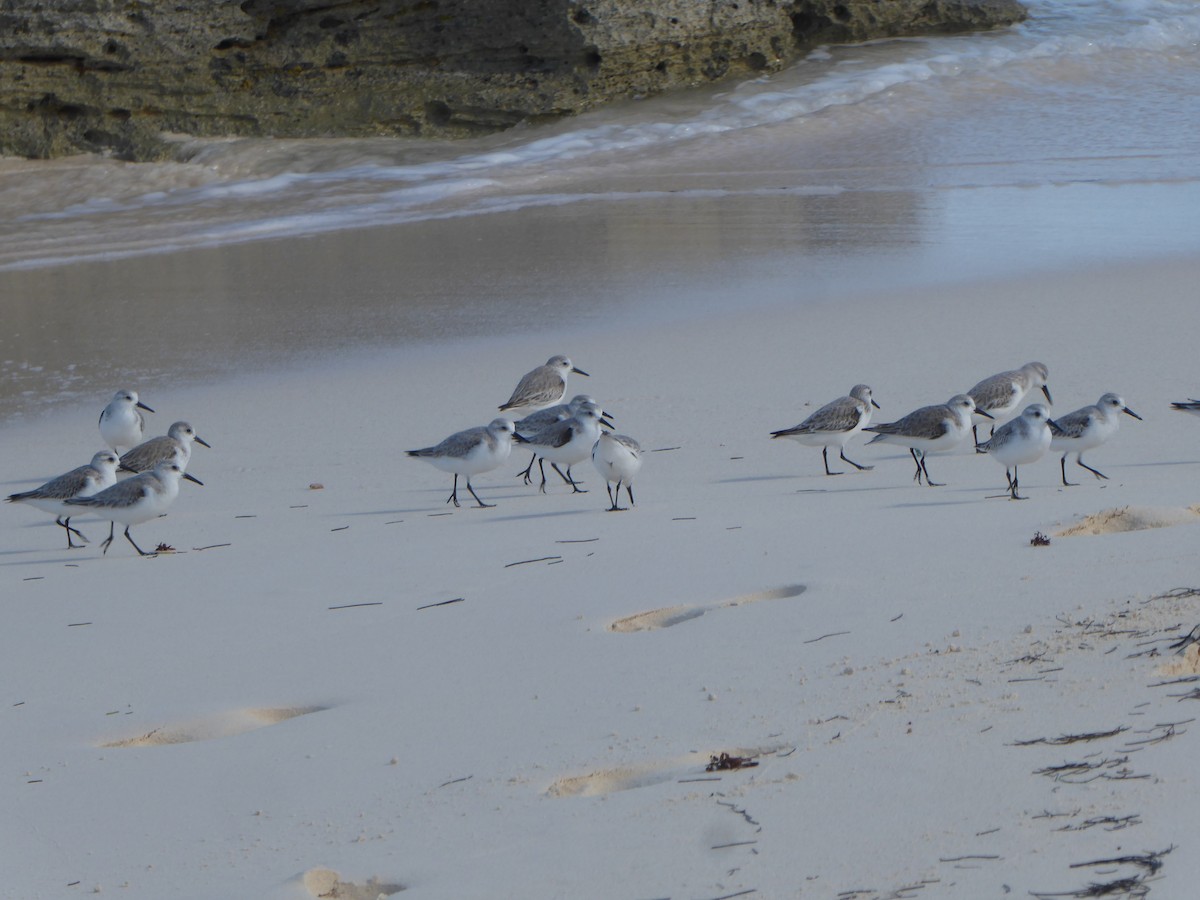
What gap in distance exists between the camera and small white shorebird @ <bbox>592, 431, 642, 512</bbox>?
6086 millimetres

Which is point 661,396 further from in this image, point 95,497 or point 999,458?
point 95,497

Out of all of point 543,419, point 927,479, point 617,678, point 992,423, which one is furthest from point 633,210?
point 617,678

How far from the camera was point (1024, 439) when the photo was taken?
19.9 feet

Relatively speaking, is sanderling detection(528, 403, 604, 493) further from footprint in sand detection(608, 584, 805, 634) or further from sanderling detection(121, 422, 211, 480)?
footprint in sand detection(608, 584, 805, 634)

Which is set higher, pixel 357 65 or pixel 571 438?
pixel 357 65

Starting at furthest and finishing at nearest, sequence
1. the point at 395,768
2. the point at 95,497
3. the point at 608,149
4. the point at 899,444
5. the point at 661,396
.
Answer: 1. the point at 608,149
2. the point at 661,396
3. the point at 899,444
4. the point at 95,497
5. the point at 395,768

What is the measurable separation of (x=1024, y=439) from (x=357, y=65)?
1536 centimetres

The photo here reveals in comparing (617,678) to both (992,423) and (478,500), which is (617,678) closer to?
(478,500)

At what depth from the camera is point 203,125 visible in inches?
759

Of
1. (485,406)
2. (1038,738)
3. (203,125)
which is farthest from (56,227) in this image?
(1038,738)

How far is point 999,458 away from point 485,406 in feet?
9.71

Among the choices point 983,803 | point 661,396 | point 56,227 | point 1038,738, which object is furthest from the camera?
point 56,227

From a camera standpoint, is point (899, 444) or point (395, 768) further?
point (899, 444)

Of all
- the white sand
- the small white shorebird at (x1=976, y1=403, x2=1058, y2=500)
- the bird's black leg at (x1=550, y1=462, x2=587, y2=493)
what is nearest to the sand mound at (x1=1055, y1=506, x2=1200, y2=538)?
the white sand
